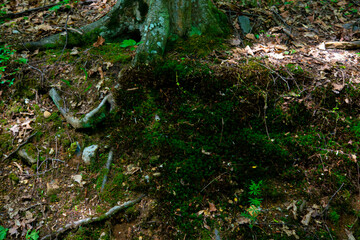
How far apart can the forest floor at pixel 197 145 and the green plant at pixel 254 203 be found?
15mm

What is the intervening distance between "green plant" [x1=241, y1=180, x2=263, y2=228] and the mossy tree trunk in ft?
8.50

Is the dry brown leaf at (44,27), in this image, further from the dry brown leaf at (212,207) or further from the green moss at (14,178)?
the dry brown leaf at (212,207)

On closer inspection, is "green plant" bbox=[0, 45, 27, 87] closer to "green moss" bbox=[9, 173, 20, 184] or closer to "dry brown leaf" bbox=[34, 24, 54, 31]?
"dry brown leaf" bbox=[34, 24, 54, 31]

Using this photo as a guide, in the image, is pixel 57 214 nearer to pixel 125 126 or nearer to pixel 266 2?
pixel 125 126

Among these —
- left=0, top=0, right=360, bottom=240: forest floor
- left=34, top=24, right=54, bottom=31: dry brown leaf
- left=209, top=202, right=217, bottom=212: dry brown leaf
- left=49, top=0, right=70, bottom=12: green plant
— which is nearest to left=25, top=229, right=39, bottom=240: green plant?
left=0, top=0, right=360, bottom=240: forest floor

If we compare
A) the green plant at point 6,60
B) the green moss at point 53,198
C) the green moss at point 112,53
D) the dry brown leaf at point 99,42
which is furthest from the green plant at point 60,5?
the green moss at point 53,198

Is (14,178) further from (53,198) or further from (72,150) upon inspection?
(72,150)

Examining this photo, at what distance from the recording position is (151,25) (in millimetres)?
3920

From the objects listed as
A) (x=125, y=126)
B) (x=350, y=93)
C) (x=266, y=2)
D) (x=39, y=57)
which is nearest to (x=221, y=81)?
(x=125, y=126)

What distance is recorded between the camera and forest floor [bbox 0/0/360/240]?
298cm

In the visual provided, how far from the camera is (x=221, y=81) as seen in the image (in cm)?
354

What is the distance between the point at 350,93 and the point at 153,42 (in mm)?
3275

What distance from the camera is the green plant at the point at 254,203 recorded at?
9.62 ft

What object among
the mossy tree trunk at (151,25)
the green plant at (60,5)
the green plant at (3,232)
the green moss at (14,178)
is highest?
the green plant at (60,5)
